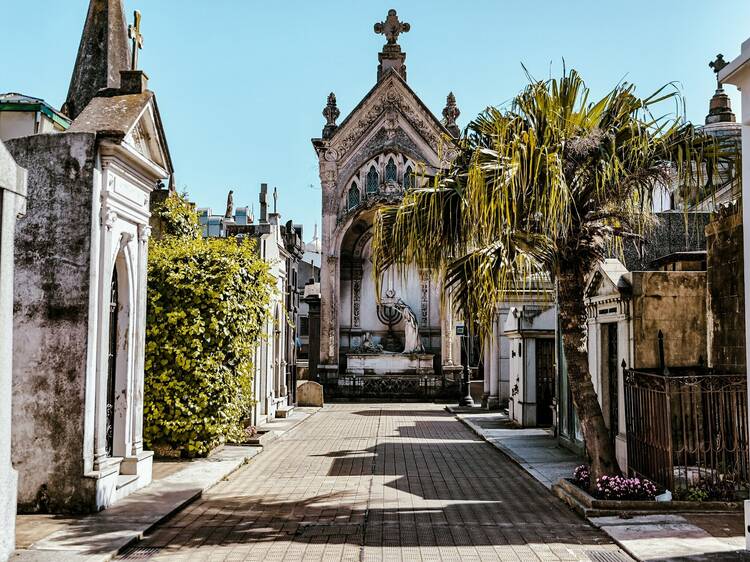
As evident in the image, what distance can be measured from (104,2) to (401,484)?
13.2 metres

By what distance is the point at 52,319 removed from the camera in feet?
31.7

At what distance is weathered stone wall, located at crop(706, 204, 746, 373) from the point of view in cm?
1103

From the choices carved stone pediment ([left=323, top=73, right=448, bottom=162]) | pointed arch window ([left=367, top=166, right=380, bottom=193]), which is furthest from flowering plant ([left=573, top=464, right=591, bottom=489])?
carved stone pediment ([left=323, top=73, right=448, bottom=162])

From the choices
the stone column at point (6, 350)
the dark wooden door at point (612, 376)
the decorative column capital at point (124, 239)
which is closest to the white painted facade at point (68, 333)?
the decorative column capital at point (124, 239)

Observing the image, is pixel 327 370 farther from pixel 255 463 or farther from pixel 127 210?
A: pixel 127 210

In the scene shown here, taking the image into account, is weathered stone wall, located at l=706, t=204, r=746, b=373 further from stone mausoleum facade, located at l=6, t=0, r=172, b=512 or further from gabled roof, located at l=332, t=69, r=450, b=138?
gabled roof, located at l=332, t=69, r=450, b=138

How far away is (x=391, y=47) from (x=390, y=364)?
14957 millimetres

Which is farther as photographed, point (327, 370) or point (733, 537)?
point (327, 370)

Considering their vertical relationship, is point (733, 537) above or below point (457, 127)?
below

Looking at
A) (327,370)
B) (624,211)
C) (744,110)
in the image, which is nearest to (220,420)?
(624,211)

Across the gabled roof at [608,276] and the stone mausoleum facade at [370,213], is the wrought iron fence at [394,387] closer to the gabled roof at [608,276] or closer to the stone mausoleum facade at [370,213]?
the stone mausoleum facade at [370,213]

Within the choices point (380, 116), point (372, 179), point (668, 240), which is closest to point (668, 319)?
point (668, 240)

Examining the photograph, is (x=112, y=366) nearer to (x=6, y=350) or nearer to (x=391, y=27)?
(x=6, y=350)

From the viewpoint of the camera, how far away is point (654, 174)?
10.3 m
